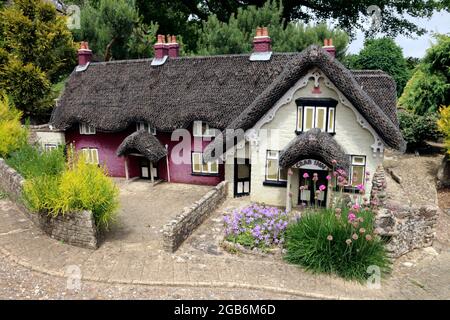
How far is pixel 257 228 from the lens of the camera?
1029cm

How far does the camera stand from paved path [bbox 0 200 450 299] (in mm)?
8555

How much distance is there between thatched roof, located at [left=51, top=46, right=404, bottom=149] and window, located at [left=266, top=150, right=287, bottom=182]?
1.54 meters

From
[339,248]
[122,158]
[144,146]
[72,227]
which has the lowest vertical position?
[339,248]

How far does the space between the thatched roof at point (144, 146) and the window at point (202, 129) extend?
1.90m

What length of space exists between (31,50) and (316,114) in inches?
730

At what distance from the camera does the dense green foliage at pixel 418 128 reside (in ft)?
69.4

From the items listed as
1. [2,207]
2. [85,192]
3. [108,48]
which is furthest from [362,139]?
[108,48]

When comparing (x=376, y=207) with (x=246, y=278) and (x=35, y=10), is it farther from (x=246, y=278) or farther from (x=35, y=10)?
(x=35, y=10)

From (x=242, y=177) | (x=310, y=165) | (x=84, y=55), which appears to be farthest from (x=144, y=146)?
(x=310, y=165)

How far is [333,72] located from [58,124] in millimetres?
14363

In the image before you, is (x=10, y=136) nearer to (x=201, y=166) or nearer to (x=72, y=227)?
(x=72, y=227)

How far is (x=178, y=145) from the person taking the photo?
1762 centimetres

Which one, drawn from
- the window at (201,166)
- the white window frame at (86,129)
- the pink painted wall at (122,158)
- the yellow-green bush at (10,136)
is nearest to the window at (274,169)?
the pink painted wall at (122,158)

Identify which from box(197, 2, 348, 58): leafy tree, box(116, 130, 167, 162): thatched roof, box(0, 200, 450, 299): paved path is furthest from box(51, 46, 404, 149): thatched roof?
box(197, 2, 348, 58): leafy tree
